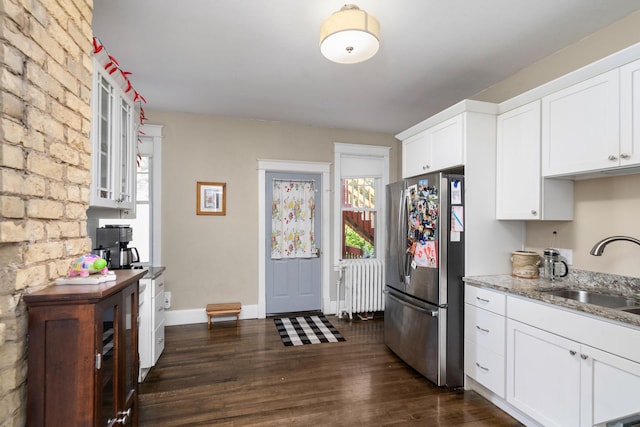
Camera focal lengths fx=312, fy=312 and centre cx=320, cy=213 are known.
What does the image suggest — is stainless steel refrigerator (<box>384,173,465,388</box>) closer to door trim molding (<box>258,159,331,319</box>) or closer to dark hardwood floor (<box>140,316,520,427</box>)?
dark hardwood floor (<box>140,316,520,427</box>)

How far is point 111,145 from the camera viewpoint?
84.0 inches

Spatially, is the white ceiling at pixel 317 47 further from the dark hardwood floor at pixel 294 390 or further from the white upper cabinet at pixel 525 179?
the dark hardwood floor at pixel 294 390

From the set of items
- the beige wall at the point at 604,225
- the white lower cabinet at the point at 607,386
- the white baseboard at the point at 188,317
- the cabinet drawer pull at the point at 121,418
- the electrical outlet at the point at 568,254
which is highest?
the beige wall at the point at 604,225

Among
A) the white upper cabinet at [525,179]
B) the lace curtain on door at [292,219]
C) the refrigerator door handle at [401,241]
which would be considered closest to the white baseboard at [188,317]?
the lace curtain on door at [292,219]

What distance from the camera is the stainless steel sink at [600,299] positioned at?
1.94 m

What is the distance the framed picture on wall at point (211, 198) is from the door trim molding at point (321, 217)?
47cm

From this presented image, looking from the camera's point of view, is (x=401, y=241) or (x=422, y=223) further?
(x=401, y=241)

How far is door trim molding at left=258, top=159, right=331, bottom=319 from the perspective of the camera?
4.22m

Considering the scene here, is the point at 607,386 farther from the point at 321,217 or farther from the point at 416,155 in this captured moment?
the point at 321,217

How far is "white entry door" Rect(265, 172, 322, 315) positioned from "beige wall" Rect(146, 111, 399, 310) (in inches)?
9.4

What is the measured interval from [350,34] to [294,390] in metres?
2.56

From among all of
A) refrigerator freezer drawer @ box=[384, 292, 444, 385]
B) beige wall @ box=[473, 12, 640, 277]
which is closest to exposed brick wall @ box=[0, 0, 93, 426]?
refrigerator freezer drawer @ box=[384, 292, 444, 385]

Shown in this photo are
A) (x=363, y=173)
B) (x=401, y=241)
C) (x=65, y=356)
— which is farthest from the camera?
(x=363, y=173)

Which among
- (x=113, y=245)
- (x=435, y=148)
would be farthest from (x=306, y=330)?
(x=435, y=148)
